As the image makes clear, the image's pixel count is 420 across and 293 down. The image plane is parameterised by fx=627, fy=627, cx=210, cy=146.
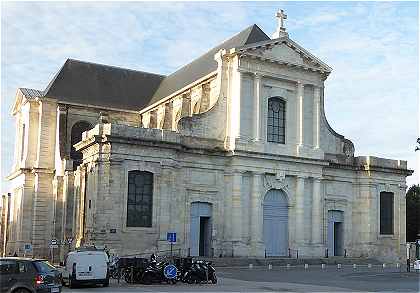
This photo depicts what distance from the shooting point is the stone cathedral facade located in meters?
37.8

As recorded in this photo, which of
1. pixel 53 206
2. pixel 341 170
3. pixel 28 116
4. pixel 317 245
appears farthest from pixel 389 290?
pixel 28 116

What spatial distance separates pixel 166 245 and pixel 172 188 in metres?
3.51

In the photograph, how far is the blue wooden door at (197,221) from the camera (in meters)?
40.2

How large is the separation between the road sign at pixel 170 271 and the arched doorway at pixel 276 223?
56.4ft

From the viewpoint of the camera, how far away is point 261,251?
136ft

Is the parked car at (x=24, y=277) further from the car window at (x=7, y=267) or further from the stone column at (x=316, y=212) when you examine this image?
the stone column at (x=316, y=212)

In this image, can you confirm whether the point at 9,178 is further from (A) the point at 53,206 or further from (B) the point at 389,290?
(B) the point at 389,290

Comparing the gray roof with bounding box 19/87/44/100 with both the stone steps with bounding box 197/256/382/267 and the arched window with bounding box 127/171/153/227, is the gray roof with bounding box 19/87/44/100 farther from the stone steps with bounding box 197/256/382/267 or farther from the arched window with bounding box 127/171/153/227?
the stone steps with bounding box 197/256/382/267

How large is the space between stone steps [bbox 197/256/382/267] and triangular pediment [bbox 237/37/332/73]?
43.9 ft

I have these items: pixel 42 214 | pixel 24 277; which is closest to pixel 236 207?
pixel 42 214

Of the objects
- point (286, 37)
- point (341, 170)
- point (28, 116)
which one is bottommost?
point (341, 170)

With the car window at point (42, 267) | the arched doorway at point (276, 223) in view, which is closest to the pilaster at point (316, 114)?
the arched doorway at point (276, 223)

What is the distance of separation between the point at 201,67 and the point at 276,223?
49.7ft

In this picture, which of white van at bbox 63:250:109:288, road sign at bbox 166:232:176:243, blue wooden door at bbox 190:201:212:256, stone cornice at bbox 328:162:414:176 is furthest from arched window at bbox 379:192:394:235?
white van at bbox 63:250:109:288
